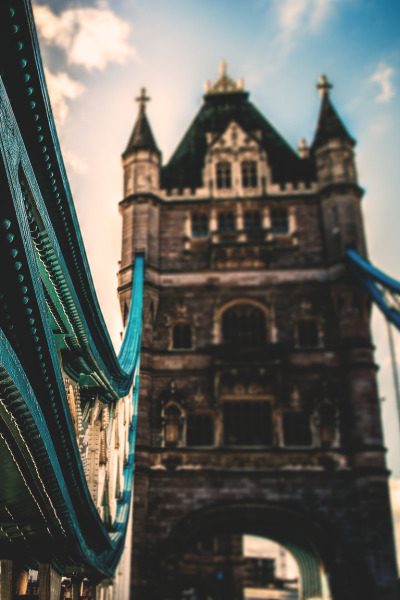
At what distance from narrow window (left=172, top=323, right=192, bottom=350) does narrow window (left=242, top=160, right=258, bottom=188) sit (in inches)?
244

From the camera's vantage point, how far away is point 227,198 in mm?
Result: 24969

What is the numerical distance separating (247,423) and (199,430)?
1537mm

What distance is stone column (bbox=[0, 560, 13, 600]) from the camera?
9531 millimetres

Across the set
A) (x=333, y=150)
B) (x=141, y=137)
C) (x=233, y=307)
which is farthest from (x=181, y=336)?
(x=333, y=150)

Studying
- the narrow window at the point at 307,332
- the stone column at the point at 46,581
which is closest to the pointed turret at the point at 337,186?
the narrow window at the point at 307,332

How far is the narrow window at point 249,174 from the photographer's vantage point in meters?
25.5

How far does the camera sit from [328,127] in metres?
25.5

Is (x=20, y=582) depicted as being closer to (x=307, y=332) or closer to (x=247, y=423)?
(x=247, y=423)

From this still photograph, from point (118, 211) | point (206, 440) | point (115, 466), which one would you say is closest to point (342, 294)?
point (206, 440)

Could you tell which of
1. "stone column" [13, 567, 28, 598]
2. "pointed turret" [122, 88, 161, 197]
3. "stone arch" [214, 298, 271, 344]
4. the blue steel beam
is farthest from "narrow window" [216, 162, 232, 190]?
"stone column" [13, 567, 28, 598]

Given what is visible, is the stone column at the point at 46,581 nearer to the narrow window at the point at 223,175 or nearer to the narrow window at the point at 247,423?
the narrow window at the point at 247,423

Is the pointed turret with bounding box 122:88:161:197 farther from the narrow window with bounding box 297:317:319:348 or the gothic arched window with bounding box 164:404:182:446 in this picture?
the gothic arched window with bounding box 164:404:182:446

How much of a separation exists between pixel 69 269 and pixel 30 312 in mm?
2775

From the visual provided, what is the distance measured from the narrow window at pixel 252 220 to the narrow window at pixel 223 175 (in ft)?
4.78
